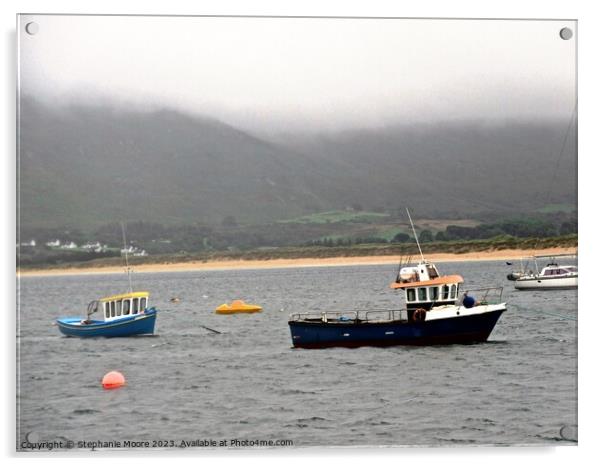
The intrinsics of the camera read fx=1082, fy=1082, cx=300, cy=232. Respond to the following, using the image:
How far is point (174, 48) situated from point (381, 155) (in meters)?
4.30

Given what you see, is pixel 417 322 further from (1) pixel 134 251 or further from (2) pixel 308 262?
(1) pixel 134 251

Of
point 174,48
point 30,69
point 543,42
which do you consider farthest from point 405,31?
point 30,69

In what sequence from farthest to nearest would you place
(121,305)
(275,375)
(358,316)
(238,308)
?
(358,316), (238,308), (121,305), (275,375)

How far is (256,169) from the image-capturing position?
19.1m

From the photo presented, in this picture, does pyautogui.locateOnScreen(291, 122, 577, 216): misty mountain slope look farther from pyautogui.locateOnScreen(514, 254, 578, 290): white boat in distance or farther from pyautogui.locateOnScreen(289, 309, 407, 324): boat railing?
pyautogui.locateOnScreen(289, 309, 407, 324): boat railing

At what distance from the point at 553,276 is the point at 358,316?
394 cm

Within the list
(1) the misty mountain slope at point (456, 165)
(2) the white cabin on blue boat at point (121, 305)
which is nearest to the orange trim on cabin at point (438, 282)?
(1) the misty mountain slope at point (456, 165)

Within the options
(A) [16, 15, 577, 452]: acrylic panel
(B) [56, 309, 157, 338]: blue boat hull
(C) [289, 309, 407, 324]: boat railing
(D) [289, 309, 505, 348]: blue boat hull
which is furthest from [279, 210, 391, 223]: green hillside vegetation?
(B) [56, 309, 157, 338]: blue boat hull

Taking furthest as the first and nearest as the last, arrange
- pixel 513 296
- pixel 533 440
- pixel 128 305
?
pixel 513 296
pixel 128 305
pixel 533 440

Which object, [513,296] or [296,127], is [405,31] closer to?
[296,127]

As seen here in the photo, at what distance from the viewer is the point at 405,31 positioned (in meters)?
16.6

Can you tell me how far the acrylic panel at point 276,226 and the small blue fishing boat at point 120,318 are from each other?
0.18 feet

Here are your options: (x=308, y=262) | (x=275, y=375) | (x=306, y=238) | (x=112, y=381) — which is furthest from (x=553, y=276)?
(x=112, y=381)

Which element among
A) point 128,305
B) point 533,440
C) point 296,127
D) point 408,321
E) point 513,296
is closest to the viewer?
point 533,440
